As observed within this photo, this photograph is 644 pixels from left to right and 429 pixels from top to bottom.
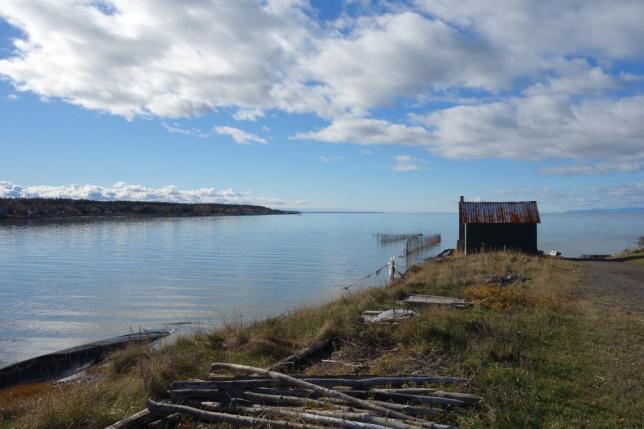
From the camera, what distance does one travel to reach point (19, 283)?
29562 mm

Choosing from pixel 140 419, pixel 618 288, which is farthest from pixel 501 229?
pixel 140 419

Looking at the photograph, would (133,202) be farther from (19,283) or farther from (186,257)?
(19,283)

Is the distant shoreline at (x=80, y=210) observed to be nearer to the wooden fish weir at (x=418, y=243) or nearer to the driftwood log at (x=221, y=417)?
the wooden fish weir at (x=418, y=243)

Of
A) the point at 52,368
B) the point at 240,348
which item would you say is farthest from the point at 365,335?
the point at 52,368

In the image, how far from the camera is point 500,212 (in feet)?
115

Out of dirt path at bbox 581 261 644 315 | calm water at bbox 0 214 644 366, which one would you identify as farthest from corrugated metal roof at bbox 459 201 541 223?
calm water at bbox 0 214 644 366

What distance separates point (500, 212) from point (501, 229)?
49.4 inches

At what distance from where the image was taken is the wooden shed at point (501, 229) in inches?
1355

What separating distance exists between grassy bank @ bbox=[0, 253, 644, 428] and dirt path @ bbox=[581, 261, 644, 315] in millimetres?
1185

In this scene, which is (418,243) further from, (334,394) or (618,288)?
(334,394)

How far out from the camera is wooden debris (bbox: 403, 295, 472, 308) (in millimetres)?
14414

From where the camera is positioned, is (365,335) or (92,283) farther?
(92,283)

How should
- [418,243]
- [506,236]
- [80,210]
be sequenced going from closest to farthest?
[506,236], [418,243], [80,210]

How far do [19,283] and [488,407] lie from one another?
101ft
